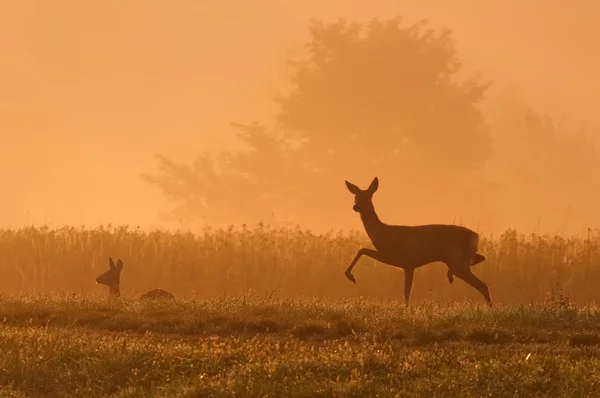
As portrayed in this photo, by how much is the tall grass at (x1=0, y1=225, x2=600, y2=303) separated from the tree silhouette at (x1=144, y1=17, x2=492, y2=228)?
31538mm

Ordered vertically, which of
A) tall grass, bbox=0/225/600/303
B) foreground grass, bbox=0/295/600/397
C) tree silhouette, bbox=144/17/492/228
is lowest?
foreground grass, bbox=0/295/600/397

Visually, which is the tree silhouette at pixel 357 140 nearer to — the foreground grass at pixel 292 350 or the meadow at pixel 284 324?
the meadow at pixel 284 324

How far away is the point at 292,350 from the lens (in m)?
13.3

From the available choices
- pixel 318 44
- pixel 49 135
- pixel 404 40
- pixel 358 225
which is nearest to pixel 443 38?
pixel 404 40

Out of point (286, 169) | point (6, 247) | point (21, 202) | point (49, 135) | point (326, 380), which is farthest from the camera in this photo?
point (21, 202)

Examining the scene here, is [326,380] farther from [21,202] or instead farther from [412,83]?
[21,202]

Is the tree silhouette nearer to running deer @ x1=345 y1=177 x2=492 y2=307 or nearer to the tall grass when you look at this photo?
the tall grass

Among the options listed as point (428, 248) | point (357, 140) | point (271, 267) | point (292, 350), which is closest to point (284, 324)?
point (292, 350)

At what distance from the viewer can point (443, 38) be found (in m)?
61.8

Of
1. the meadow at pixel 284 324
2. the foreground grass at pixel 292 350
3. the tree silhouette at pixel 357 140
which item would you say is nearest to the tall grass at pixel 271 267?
the meadow at pixel 284 324

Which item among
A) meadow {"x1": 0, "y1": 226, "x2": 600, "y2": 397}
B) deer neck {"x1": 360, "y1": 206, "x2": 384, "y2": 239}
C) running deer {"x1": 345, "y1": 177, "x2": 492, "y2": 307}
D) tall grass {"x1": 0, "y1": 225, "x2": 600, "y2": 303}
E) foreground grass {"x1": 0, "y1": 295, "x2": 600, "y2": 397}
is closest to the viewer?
foreground grass {"x1": 0, "y1": 295, "x2": 600, "y2": 397}

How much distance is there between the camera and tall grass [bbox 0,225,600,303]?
24.0 metres

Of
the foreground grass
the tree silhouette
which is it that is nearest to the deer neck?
the foreground grass

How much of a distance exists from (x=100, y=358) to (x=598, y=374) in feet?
18.0
